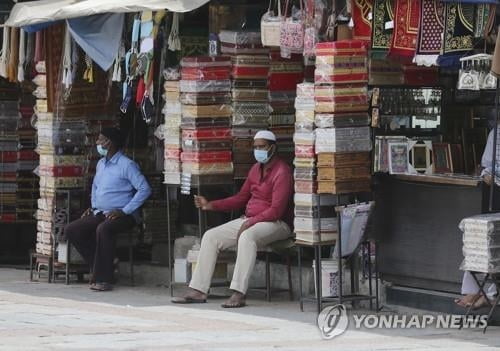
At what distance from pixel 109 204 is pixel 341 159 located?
11.2 ft

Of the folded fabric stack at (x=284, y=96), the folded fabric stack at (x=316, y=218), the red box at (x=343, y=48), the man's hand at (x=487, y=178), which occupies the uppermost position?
the red box at (x=343, y=48)

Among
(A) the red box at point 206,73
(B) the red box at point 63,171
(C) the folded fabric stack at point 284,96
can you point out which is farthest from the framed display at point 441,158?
(B) the red box at point 63,171

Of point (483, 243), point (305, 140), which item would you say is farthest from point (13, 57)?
point (483, 243)

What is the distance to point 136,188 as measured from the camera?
1428cm

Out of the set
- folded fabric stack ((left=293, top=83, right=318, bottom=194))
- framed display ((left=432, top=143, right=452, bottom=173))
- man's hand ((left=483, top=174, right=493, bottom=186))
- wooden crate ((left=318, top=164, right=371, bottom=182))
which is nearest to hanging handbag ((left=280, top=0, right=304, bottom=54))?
folded fabric stack ((left=293, top=83, right=318, bottom=194))

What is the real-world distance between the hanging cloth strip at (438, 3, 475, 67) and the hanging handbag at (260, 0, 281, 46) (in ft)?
5.60

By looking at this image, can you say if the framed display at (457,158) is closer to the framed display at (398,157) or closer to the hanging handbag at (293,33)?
the framed display at (398,157)

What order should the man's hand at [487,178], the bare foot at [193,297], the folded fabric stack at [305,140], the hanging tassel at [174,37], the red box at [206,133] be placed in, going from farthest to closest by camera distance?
1. the hanging tassel at [174,37]
2. the red box at [206,133]
3. the bare foot at [193,297]
4. the folded fabric stack at [305,140]
5. the man's hand at [487,178]

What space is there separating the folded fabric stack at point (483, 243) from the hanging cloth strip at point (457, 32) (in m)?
1.32

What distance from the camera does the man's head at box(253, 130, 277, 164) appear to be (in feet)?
41.3

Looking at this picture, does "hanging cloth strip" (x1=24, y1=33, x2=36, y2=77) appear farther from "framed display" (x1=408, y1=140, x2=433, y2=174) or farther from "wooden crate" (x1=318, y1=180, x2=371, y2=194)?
"framed display" (x1=408, y1=140, x2=433, y2=174)

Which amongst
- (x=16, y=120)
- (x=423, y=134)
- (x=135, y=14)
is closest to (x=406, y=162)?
(x=423, y=134)

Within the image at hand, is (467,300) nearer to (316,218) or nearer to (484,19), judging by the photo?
(316,218)

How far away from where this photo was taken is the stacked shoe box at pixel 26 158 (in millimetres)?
17078
